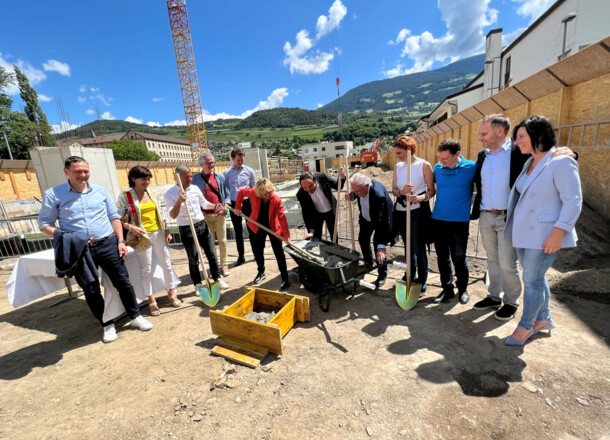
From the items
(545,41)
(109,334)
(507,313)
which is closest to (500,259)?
(507,313)

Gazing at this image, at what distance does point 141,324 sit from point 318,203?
276 centimetres

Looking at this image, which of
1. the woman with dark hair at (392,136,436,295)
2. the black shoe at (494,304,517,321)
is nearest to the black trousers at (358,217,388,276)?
the woman with dark hair at (392,136,436,295)

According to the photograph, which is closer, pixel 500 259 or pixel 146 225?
pixel 500 259

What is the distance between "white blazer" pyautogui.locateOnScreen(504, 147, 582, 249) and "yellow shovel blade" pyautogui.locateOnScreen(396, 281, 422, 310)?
120cm

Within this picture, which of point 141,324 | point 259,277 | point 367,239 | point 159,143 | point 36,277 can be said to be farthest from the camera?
point 159,143

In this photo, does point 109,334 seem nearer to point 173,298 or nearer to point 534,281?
point 173,298

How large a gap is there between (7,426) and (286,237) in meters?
3.04

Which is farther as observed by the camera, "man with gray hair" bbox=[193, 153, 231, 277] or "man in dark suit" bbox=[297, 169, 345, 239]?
"man with gray hair" bbox=[193, 153, 231, 277]

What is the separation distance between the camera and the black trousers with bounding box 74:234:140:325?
3.03m

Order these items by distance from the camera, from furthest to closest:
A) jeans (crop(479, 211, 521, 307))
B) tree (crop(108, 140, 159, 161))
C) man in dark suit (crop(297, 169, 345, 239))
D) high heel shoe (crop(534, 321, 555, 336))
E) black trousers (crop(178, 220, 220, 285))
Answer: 1. tree (crop(108, 140, 159, 161))
2. man in dark suit (crop(297, 169, 345, 239))
3. black trousers (crop(178, 220, 220, 285))
4. jeans (crop(479, 211, 521, 307))
5. high heel shoe (crop(534, 321, 555, 336))

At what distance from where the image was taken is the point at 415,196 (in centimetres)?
316

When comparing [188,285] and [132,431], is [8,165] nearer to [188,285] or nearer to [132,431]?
[188,285]

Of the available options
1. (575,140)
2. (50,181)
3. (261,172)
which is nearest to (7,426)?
(50,181)

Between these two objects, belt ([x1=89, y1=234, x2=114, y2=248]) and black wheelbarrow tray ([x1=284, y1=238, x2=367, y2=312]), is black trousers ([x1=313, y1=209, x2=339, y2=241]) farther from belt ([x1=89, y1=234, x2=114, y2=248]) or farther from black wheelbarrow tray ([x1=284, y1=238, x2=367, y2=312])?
belt ([x1=89, y1=234, x2=114, y2=248])
